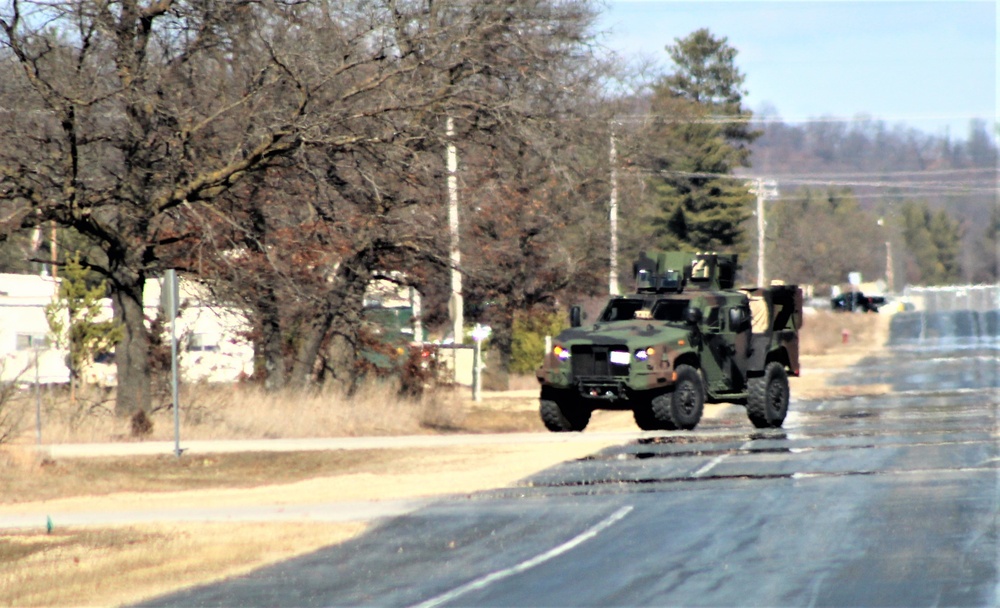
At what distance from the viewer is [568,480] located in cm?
1727

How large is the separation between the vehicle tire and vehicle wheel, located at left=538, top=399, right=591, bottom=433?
1.16 m

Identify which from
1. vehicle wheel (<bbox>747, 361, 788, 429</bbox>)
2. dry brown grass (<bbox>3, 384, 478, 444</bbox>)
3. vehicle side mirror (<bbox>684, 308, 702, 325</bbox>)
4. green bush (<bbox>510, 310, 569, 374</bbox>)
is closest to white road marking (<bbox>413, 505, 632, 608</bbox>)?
vehicle side mirror (<bbox>684, 308, 702, 325</bbox>)

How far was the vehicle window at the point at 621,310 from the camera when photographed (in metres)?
19.3

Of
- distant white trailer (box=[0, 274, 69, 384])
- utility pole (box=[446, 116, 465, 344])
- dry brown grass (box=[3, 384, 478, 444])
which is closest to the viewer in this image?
dry brown grass (box=[3, 384, 478, 444])

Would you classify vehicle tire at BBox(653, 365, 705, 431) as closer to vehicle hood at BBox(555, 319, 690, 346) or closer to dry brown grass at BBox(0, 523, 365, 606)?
vehicle hood at BBox(555, 319, 690, 346)

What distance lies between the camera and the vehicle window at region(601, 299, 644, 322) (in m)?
19.3

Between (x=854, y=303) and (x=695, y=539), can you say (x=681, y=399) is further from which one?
(x=854, y=303)

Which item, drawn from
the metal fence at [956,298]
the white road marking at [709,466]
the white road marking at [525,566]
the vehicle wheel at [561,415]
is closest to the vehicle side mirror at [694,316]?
the vehicle wheel at [561,415]

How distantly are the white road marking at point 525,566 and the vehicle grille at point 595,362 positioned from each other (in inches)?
120

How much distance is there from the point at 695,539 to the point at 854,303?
300 feet

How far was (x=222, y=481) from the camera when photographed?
18.7m

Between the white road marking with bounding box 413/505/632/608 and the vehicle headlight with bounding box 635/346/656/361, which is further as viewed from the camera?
the vehicle headlight with bounding box 635/346/656/361

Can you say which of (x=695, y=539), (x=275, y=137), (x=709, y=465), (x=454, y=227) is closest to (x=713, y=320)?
(x=709, y=465)

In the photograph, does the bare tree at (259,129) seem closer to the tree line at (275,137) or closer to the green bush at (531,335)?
the tree line at (275,137)
